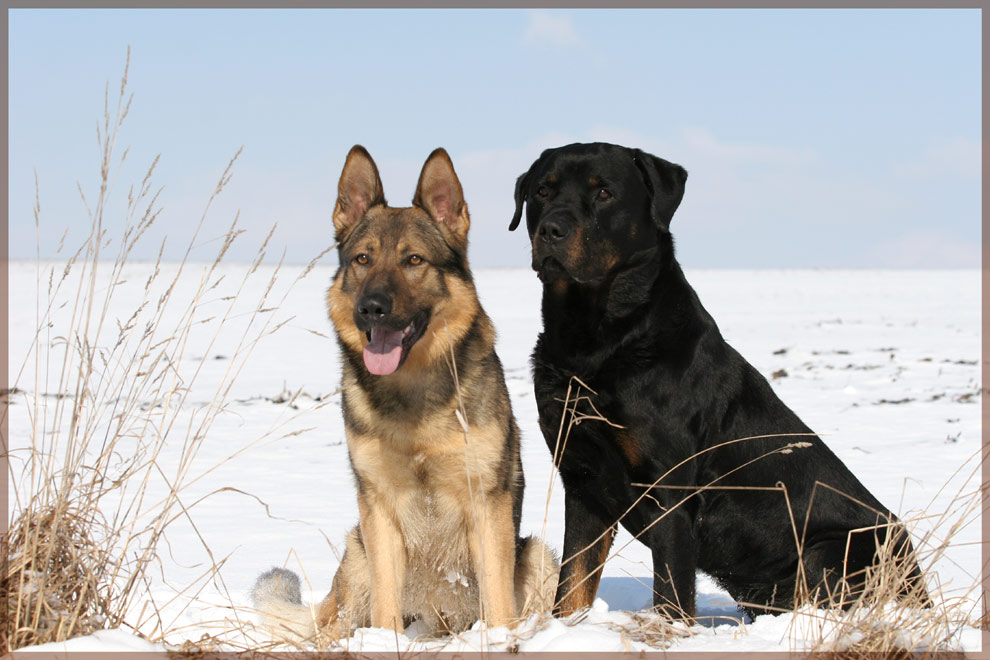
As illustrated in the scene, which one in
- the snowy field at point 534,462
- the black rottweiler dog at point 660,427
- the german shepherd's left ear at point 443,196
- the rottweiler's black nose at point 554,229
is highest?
the german shepherd's left ear at point 443,196

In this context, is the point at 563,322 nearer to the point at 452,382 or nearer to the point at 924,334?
the point at 452,382

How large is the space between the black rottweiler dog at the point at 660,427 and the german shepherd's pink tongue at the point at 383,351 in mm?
701

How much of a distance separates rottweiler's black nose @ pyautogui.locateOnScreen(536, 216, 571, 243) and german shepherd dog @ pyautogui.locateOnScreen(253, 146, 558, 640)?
504 mm

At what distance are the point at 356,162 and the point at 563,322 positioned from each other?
50.2 inches

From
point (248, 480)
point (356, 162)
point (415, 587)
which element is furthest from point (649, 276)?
point (248, 480)

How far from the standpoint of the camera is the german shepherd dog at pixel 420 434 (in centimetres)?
392

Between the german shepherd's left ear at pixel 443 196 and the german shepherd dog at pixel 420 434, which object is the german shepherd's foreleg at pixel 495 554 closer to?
the german shepherd dog at pixel 420 434

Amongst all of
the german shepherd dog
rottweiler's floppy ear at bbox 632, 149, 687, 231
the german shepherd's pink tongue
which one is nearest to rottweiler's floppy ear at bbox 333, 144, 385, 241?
the german shepherd dog

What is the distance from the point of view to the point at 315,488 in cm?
717

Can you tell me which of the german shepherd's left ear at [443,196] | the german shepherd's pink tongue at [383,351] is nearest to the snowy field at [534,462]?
the german shepherd's pink tongue at [383,351]

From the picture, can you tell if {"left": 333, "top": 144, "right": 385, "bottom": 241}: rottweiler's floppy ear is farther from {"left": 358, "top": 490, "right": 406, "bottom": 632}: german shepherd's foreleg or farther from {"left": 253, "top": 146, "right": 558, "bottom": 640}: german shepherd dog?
{"left": 358, "top": 490, "right": 406, "bottom": 632}: german shepherd's foreleg

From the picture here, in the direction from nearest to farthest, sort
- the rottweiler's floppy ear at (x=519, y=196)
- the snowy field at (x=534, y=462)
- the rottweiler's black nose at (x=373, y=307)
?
the snowy field at (x=534, y=462)
the rottweiler's black nose at (x=373, y=307)
the rottweiler's floppy ear at (x=519, y=196)

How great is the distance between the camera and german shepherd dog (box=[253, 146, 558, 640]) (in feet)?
12.9

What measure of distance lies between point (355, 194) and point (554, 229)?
112 centimetres
